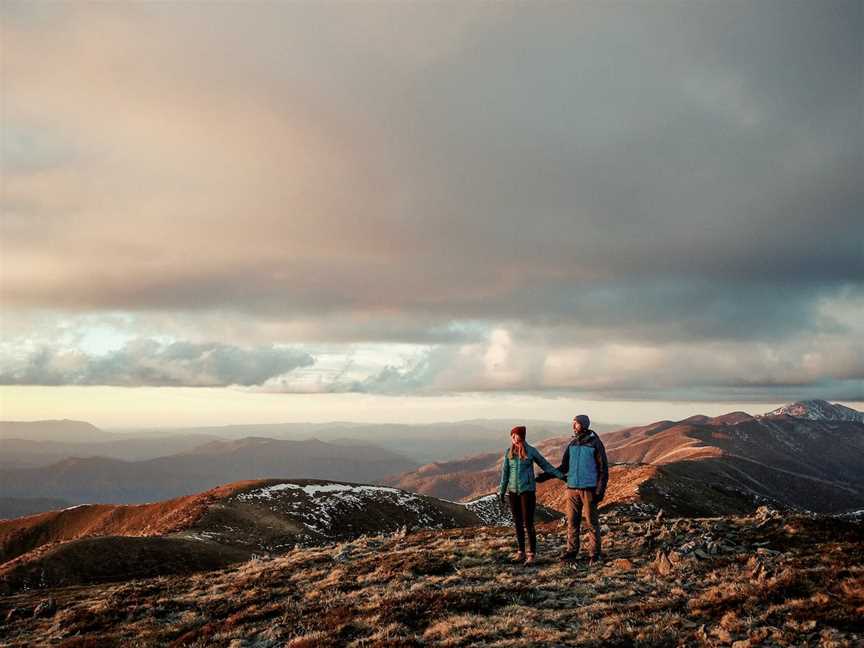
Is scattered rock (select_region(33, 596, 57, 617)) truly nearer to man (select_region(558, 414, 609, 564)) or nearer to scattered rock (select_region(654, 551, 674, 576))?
man (select_region(558, 414, 609, 564))

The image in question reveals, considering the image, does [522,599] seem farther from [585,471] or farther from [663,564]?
[663,564]

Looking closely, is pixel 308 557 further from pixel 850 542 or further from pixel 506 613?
pixel 850 542

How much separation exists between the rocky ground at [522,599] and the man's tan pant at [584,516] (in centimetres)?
78

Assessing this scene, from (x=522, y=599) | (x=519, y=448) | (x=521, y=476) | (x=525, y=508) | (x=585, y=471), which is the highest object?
(x=519, y=448)

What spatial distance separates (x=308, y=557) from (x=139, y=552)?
82.4 ft

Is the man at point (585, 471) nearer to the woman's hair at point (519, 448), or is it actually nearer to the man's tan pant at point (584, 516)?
the man's tan pant at point (584, 516)

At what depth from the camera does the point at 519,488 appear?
16734 millimetres

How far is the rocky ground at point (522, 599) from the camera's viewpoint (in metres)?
11.4

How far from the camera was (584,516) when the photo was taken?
16.9 metres

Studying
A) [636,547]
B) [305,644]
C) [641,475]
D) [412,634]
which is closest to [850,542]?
[636,547]

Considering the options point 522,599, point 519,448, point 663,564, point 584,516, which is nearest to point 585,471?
point 584,516

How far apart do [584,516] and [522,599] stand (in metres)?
4.06

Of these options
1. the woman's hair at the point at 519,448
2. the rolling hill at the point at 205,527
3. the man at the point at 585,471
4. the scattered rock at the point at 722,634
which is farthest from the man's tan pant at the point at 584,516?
the rolling hill at the point at 205,527

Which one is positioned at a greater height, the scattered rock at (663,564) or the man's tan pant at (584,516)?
the man's tan pant at (584,516)
